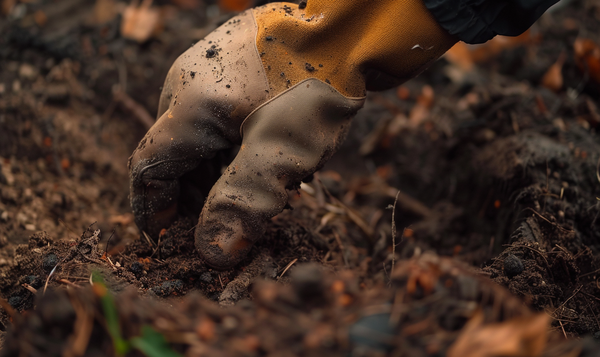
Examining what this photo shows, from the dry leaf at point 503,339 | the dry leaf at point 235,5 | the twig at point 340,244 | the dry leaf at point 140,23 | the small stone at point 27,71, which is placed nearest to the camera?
the dry leaf at point 503,339

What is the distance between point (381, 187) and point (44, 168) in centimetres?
200

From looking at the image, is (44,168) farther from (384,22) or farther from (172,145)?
(384,22)

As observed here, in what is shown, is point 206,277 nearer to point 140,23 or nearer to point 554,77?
point 140,23

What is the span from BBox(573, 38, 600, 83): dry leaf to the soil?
0.17 feet

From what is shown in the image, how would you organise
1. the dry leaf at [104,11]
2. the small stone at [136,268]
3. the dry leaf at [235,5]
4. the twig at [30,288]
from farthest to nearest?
the dry leaf at [235,5], the dry leaf at [104,11], the small stone at [136,268], the twig at [30,288]

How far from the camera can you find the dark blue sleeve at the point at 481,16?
141cm

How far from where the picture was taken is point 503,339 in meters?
0.87

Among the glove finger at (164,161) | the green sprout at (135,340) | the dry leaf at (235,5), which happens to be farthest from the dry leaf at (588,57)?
the green sprout at (135,340)

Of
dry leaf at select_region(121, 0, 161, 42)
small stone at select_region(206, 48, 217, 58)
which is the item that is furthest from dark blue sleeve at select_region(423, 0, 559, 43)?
dry leaf at select_region(121, 0, 161, 42)

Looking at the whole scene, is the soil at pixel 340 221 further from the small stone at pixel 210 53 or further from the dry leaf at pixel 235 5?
the small stone at pixel 210 53

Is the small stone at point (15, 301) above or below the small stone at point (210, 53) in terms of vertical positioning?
below

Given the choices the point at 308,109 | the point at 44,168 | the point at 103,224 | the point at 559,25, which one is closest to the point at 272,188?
the point at 308,109

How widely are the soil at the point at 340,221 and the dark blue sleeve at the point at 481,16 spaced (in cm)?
78

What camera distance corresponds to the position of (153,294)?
5.03 feet
